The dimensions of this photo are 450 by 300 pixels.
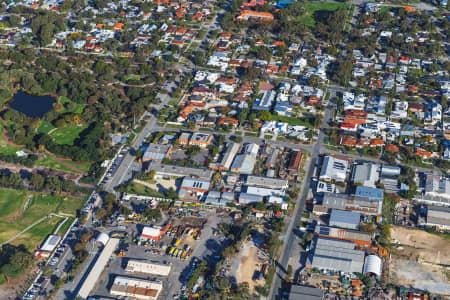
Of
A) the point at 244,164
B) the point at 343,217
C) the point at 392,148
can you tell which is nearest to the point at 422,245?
the point at 343,217

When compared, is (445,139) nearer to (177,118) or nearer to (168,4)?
(177,118)

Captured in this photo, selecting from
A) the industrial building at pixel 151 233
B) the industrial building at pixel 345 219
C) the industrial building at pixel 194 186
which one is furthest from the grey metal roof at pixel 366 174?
the industrial building at pixel 151 233

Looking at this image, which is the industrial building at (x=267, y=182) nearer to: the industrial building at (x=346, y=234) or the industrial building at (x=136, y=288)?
the industrial building at (x=346, y=234)

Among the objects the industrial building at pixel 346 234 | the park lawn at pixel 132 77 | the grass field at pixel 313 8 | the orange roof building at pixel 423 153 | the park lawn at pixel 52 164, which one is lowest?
the industrial building at pixel 346 234

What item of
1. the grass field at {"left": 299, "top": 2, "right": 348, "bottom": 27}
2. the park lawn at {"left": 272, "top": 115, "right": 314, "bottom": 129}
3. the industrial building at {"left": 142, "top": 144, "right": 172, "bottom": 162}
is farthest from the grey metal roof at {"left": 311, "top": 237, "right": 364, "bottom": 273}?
the grass field at {"left": 299, "top": 2, "right": 348, "bottom": 27}

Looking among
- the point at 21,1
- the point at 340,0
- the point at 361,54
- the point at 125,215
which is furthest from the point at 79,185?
the point at 340,0
